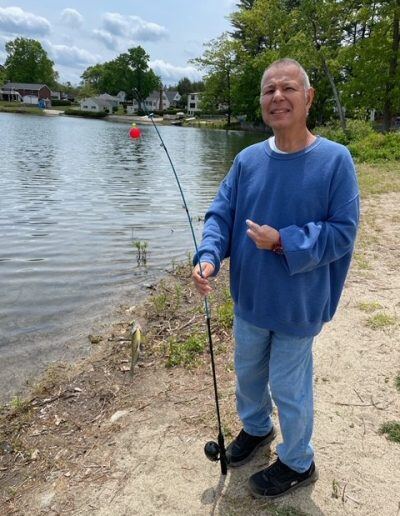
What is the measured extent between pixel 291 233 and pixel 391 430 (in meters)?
2.06

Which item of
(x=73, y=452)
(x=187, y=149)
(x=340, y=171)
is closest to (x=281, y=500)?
(x=73, y=452)

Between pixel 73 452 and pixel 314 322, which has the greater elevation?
pixel 314 322

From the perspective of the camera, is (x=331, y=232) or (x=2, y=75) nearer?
(x=331, y=232)

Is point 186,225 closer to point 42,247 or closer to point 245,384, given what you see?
point 42,247

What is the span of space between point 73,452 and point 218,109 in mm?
85748

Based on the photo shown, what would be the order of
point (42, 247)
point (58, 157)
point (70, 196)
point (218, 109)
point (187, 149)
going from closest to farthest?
point (42, 247)
point (70, 196)
point (58, 157)
point (187, 149)
point (218, 109)

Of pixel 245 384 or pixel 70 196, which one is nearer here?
pixel 245 384

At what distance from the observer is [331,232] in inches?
92.1

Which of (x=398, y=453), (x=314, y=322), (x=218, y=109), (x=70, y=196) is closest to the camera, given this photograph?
(x=314, y=322)

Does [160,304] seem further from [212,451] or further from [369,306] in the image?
[212,451]

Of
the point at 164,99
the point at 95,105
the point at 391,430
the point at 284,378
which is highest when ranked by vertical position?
the point at 164,99

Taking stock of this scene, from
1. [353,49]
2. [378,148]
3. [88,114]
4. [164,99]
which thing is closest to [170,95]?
[164,99]

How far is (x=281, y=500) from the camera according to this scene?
9.47 feet

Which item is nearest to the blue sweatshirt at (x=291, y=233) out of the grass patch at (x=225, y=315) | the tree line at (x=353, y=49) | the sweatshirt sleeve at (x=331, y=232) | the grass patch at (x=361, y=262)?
the sweatshirt sleeve at (x=331, y=232)
